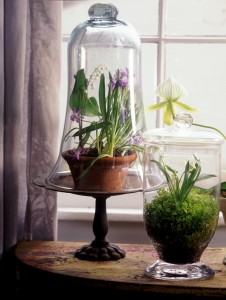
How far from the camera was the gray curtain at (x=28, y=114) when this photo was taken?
1.54 m

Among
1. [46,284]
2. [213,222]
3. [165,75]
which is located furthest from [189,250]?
[165,75]

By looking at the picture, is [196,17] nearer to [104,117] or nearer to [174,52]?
[174,52]

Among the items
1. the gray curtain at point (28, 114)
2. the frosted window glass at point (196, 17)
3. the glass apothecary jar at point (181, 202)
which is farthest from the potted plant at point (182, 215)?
the frosted window glass at point (196, 17)

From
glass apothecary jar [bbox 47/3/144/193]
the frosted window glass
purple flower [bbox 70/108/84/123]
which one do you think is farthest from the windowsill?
the frosted window glass

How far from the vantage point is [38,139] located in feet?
5.32

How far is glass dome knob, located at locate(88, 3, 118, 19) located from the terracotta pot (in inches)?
13.8

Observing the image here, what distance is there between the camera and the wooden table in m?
1.30

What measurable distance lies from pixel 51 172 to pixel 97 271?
28cm

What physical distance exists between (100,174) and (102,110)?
0.15 meters

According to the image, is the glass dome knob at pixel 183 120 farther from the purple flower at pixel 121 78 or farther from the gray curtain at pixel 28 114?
the gray curtain at pixel 28 114

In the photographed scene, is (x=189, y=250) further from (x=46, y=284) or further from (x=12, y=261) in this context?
(x=12, y=261)

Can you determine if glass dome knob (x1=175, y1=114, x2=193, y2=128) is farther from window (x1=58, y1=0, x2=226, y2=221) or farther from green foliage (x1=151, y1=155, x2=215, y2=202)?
window (x1=58, y1=0, x2=226, y2=221)

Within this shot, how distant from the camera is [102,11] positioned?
1.50 meters

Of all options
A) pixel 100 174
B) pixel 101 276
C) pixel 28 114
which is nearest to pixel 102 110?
pixel 100 174
